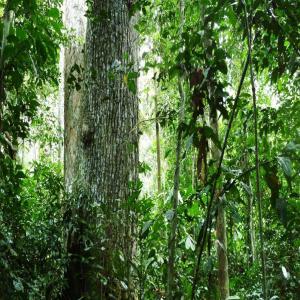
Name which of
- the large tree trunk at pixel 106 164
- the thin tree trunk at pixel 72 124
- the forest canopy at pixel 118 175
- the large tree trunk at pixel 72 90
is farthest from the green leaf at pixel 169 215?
the large tree trunk at pixel 72 90

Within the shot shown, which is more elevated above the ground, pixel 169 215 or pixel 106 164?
pixel 106 164

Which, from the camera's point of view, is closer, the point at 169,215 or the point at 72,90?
the point at 169,215

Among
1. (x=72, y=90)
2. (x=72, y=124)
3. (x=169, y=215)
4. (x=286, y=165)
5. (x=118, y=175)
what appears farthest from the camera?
(x=72, y=124)

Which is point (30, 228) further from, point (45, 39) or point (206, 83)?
point (206, 83)

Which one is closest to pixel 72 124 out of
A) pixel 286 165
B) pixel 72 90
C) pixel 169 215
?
pixel 72 90

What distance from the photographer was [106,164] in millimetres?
3717

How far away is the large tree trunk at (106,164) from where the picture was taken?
333cm

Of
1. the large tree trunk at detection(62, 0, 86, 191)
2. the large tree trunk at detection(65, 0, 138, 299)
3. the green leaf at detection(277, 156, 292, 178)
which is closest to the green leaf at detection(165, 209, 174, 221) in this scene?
the green leaf at detection(277, 156, 292, 178)

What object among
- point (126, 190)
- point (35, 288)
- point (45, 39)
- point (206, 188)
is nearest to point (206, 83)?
point (206, 188)

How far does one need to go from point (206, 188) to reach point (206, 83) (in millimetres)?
381

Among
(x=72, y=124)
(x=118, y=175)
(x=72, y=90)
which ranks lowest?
(x=118, y=175)

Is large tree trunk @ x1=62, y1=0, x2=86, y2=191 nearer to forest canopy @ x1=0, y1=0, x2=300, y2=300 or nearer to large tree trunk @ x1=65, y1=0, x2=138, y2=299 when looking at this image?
forest canopy @ x1=0, y1=0, x2=300, y2=300

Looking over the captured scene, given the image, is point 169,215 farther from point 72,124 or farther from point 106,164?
point 72,124

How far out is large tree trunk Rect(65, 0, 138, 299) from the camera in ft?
10.9
